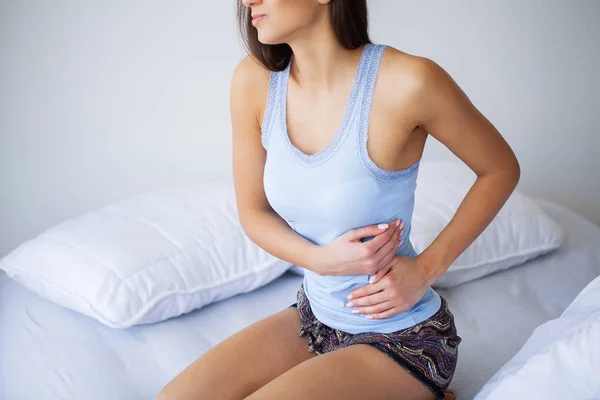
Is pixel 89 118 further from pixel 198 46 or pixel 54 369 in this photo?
pixel 54 369

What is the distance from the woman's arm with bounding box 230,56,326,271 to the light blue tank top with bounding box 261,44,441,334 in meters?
0.04

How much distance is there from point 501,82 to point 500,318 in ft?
3.87

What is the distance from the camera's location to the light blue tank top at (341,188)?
1.25m

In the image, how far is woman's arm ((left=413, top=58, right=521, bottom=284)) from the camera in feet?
4.02

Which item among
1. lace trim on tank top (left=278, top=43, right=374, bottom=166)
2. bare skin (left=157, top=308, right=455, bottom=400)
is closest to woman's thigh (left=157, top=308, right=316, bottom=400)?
bare skin (left=157, top=308, right=455, bottom=400)

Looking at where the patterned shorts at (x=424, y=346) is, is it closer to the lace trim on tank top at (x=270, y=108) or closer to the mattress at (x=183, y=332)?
the mattress at (x=183, y=332)

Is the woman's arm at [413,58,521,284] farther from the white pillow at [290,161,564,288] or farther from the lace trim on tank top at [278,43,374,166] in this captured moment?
the white pillow at [290,161,564,288]

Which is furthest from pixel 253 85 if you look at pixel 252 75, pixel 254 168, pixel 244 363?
pixel 244 363

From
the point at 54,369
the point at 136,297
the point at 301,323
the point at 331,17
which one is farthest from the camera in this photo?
the point at 136,297

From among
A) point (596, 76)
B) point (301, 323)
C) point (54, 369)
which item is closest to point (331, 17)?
point (301, 323)

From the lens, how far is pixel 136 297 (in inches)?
67.0

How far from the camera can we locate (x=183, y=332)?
172cm

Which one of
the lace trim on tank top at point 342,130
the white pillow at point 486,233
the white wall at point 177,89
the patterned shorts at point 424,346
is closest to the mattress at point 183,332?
the white pillow at point 486,233

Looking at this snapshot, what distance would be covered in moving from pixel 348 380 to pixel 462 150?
0.44 meters
